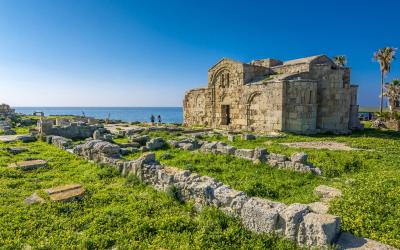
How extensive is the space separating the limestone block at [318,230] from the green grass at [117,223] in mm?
309

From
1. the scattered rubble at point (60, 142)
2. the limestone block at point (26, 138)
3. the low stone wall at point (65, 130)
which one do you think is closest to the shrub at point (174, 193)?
the scattered rubble at point (60, 142)

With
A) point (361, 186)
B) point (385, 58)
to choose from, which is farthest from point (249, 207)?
point (385, 58)

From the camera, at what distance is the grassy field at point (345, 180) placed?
5473mm

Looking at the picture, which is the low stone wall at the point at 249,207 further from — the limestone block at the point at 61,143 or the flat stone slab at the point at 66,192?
the limestone block at the point at 61,143

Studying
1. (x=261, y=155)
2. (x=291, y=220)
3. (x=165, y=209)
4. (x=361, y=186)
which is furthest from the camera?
(x=261, y=155)

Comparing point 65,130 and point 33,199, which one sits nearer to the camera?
point 33,199

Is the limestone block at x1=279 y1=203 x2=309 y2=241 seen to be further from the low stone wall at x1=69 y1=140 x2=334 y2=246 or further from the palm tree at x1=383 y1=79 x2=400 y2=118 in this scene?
the palm tree at x1=383 y1=79 x2=400 y2=118

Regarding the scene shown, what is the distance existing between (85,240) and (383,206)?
6.39 m

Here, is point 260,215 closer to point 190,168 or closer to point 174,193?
point 174,193

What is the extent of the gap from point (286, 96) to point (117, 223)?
18362mm

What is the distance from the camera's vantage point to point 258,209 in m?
5.55

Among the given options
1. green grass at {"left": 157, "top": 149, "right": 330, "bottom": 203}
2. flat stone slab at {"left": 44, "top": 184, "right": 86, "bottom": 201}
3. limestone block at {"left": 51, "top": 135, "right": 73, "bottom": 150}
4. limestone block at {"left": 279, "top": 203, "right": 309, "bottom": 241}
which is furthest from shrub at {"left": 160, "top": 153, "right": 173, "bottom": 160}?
limestone block at {"left": 279, "top": 203, "right": 309, "bottom": 241}

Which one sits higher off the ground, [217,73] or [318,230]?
[217,73]

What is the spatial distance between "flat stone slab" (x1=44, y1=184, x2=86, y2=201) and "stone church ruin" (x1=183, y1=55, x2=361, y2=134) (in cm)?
1724
